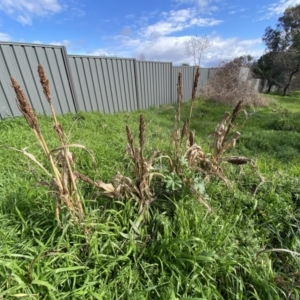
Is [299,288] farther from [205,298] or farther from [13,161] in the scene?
[13,161]

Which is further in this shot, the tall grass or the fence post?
the fence post

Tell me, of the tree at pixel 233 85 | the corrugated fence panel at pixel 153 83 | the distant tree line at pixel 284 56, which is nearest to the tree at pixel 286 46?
the distant tree line at pixel 284 56

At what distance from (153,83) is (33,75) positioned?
4.40 m

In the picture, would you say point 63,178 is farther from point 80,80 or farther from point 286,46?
point 286,46

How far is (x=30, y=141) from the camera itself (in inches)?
111

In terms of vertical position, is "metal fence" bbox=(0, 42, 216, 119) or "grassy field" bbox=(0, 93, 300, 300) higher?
"metal fence" bbox=(0, 42, 216, 119)

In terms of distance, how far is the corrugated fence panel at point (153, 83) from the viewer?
646 cm

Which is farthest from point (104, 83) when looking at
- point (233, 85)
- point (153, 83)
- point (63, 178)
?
point (233, 85)

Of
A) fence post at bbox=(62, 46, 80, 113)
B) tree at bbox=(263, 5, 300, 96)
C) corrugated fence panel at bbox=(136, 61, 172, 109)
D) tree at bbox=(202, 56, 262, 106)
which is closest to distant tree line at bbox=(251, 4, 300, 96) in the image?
tree at bbox=(263, 5, 300, 96)

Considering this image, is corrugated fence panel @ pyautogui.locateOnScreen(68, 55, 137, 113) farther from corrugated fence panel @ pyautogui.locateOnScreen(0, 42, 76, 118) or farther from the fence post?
corrugated fence panel @ pyautogui.locateOnScreen(0, 42, 76, 118)

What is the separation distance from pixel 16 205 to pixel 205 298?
144cm

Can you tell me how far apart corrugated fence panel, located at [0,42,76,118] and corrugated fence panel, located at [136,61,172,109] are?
8.97 ft

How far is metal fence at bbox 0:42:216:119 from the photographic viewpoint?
3.46 meters

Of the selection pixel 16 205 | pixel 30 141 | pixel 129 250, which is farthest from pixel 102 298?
pixel 30 141
